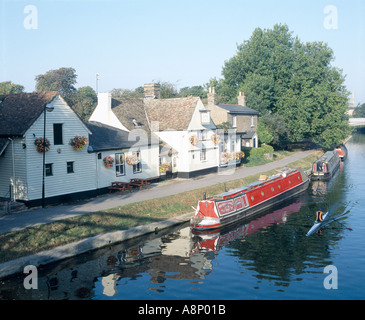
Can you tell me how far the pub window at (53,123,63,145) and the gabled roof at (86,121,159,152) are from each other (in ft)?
7.90

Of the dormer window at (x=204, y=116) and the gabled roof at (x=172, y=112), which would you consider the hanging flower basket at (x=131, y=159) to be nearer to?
the gabled roof at (x=172, y=112)

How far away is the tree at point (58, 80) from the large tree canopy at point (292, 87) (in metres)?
31.0

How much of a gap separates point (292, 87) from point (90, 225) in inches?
1998

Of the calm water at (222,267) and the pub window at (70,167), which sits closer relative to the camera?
the calm water at (222,267)

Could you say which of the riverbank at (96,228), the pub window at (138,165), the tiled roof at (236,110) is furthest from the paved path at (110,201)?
the tiled roof at (236,110)

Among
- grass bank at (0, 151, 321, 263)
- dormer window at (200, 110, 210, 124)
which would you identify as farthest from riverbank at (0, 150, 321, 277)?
dormer window at (200, 110, 210, 124)

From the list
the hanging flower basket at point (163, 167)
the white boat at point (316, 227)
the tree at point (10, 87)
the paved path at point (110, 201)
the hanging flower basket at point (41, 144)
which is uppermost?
the tree at point (10, 87)

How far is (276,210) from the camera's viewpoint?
103ft

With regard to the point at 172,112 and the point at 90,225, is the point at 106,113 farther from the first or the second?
the point at 90,225

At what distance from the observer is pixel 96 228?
2245 centimetres

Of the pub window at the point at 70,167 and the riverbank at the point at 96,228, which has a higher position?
the pub window at the point at 70,167

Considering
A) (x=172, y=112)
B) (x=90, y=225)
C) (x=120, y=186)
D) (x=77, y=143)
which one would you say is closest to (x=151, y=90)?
(x=172, y=112)

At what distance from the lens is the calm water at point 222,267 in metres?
16.0

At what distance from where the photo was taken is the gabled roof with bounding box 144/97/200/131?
37.5 metres
